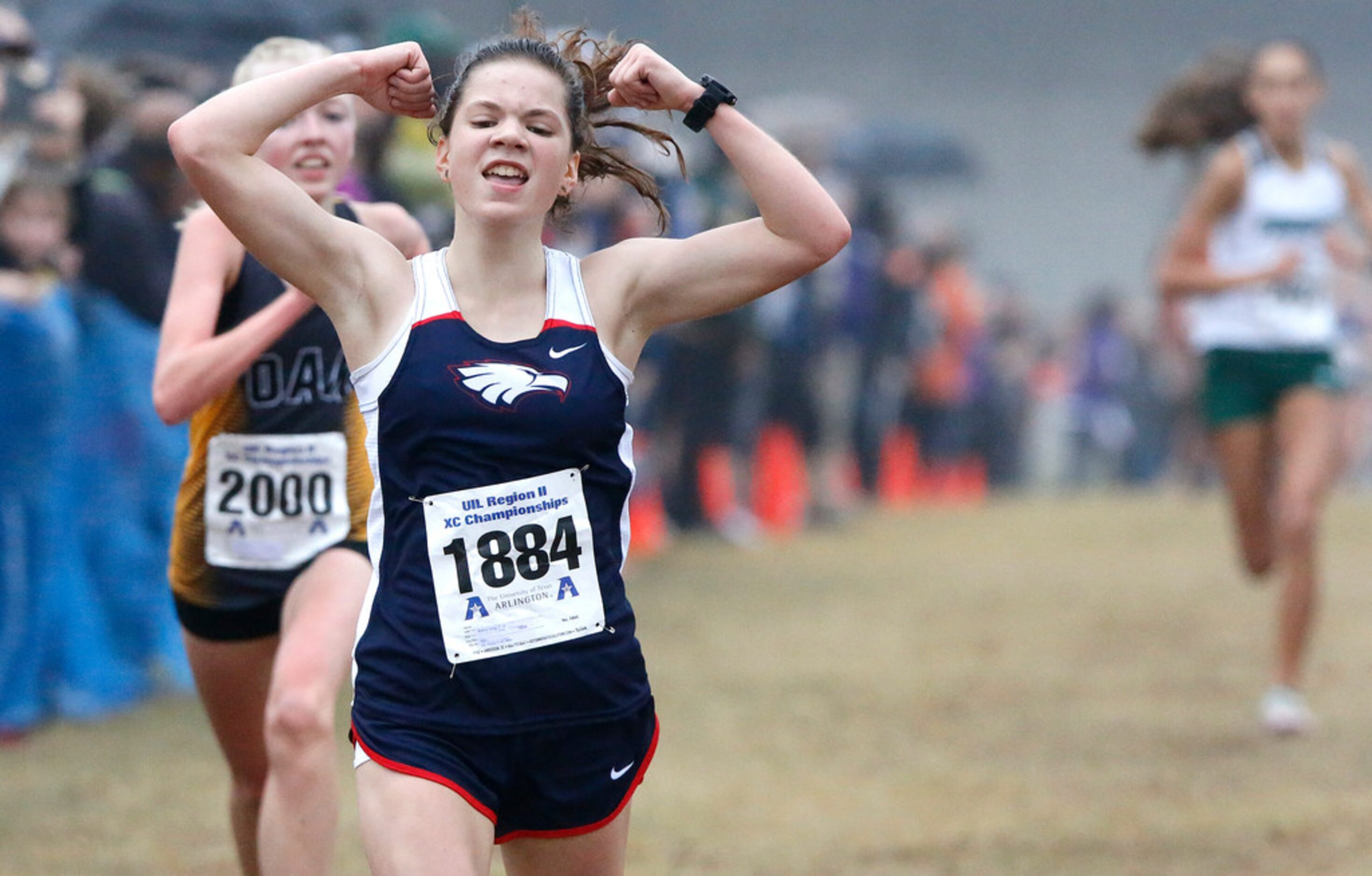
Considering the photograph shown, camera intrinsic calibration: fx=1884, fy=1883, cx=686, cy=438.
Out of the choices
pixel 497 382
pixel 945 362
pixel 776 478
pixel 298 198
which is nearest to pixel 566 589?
pixel 497 382

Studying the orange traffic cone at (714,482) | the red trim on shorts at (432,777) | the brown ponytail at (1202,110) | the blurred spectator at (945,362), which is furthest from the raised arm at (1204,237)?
the blurred spectator at (945,362)

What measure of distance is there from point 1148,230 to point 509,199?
29066 mm

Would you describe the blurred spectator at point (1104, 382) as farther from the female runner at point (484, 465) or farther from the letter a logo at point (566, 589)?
the letter a logo at point (566, 589)

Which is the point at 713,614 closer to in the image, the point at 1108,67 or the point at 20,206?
the point at 20,206

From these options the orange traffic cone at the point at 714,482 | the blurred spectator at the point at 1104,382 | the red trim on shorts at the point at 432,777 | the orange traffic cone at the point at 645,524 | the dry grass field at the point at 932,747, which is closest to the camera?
the red trim on shorts at the point at 432,777

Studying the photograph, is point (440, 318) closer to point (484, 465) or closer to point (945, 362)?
point (484, 465)

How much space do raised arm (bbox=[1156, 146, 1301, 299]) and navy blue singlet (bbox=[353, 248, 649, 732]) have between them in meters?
4.64

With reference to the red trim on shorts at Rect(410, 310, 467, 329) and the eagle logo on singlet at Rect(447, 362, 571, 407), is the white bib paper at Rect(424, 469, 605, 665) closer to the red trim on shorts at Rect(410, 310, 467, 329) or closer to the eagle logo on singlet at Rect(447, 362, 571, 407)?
the eagle logo on singlet at Rect(447, 362, 571, 407)

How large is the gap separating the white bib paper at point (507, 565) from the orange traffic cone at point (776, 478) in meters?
11.7

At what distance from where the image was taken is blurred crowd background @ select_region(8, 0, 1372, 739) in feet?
22.5

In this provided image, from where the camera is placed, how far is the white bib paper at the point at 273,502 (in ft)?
13.4

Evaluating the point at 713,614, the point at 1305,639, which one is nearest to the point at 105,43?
the point at 713,614

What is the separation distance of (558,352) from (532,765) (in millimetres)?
661

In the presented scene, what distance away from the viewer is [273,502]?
4.09 m
